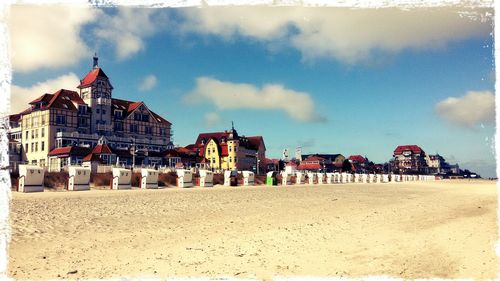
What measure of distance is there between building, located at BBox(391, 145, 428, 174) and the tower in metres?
128

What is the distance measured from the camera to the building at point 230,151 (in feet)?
296

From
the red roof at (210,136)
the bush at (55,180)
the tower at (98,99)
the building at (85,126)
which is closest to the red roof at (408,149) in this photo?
the red roof at (210,136)

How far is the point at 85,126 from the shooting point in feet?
222

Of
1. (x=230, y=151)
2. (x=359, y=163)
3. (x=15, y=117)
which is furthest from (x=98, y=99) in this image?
(x=359, y=163)

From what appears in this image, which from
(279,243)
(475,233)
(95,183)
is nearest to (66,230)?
(279,243)

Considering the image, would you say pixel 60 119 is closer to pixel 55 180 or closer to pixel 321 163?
pixel 55 180

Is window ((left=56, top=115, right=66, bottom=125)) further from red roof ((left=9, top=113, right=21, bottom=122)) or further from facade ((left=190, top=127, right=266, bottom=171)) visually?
facade ((left=190, top=127, right=266, bottom=171))

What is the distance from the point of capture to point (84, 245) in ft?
30.3

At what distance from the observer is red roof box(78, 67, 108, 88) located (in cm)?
6994

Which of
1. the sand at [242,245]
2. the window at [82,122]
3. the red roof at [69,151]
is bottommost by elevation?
the sand at [242,245]

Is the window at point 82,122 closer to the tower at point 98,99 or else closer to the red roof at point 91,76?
the tower at point 98,99

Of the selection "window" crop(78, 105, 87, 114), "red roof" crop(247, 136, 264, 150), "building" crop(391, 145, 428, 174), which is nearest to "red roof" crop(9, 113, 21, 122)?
"window" crop(78, 105, 87, 114)

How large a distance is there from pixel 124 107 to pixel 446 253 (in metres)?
74.0

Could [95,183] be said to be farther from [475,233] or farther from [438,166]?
[438,166]
